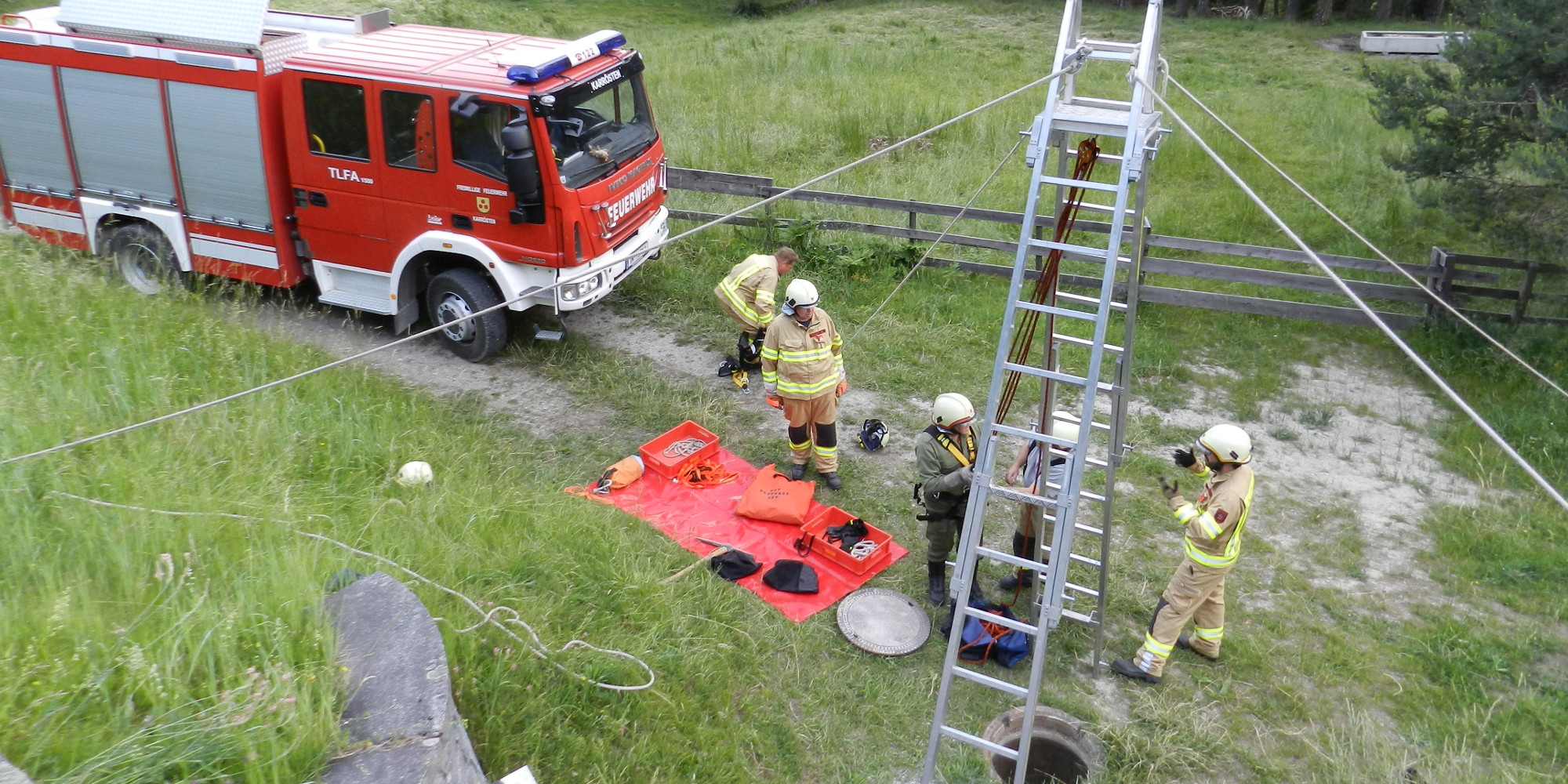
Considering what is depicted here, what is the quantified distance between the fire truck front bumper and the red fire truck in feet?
0.08

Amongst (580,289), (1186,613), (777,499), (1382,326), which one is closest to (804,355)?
(777,499)

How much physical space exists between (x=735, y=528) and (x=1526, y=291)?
7.87 meters

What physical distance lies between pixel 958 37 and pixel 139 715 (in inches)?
904

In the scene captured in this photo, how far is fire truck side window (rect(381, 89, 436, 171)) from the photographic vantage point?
26.5ft

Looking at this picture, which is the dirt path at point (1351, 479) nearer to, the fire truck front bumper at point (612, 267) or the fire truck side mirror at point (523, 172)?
the fire truck front bumper at point (612, 267)

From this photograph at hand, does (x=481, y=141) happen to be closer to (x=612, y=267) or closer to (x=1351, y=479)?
(x=612, y=267)

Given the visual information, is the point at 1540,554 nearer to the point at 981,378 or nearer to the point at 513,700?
the point at 981,378

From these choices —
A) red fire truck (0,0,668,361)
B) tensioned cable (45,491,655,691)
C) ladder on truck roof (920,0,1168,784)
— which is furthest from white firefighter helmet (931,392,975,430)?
red fire truck (0,0,668,361)

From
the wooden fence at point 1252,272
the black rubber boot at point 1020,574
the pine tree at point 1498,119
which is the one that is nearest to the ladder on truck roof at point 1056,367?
the black rubber boot at point 1020,574

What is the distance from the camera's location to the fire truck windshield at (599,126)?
26.5ft

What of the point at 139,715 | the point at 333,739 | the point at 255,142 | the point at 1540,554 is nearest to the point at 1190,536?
the point at 1540,554

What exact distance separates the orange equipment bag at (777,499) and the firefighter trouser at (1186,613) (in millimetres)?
2392

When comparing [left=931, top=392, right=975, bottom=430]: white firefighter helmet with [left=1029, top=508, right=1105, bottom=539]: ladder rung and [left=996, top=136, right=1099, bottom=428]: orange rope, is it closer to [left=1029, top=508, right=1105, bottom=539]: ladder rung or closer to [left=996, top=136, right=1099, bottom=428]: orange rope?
[left=996, top=136, right=1099, bottom=428]: orange rope

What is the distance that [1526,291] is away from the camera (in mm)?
9453
